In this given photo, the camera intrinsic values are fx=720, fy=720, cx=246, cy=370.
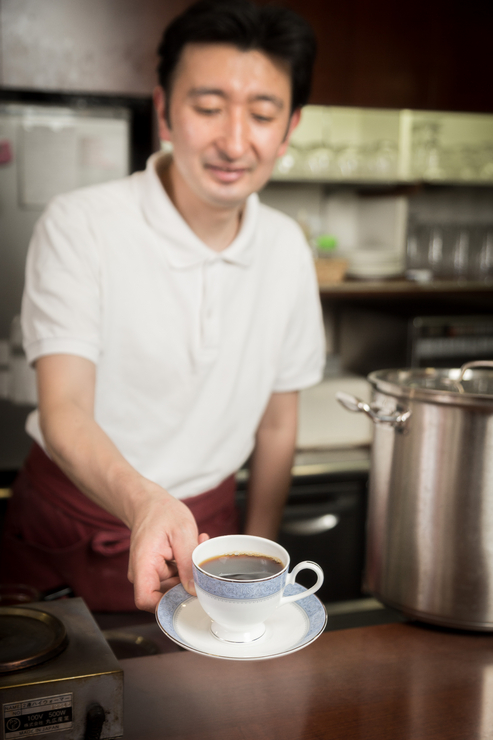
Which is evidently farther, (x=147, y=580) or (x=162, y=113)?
(x=162, y=113)

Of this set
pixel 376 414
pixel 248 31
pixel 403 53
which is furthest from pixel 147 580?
pixel 403 53

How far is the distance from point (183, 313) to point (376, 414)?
1.91 ft

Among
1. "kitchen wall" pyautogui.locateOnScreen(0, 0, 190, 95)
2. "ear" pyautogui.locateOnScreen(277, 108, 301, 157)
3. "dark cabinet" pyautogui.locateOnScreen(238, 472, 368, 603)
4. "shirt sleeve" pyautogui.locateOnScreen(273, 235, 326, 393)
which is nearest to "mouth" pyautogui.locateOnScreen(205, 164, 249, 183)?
"ear" pyautogui.locateOnScreen(277, 108, 301, 157)

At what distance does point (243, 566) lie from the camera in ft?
2.44

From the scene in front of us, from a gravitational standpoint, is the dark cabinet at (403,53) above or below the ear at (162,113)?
above

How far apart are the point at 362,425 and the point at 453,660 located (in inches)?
71.2

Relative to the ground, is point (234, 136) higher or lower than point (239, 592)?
higher

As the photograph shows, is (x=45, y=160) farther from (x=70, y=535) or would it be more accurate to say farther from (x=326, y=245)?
(x=70, y=535)

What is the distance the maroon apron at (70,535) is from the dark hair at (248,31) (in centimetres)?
83

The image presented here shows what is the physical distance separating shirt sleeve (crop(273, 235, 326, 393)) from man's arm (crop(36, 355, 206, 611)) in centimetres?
52

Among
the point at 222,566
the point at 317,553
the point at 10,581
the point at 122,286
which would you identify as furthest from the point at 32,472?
the point at 317,553

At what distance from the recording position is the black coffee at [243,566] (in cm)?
72

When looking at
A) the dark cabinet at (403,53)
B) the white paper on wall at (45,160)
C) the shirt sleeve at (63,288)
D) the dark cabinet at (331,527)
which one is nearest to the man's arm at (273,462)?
the shirt sleeve at (63,288)

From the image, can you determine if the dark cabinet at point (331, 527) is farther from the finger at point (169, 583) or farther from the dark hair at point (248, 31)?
the finger at point (169, 583)
